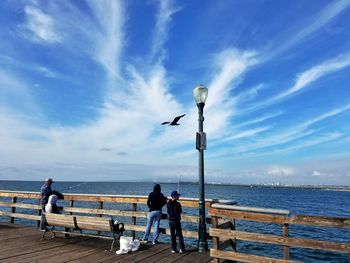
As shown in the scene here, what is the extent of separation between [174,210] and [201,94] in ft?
9.94

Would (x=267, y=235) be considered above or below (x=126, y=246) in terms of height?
above

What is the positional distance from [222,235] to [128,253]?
2.55 metres

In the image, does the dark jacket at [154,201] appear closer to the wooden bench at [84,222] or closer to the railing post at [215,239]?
the wooden bench at [84,222]

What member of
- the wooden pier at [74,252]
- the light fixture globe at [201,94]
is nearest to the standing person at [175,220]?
the wooden pier at [74,252]

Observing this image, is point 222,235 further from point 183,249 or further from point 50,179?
point 50,179

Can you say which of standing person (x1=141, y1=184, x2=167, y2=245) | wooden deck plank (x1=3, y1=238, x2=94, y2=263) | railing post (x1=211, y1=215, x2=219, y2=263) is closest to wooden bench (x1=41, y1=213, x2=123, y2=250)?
wooden deck plank (x1=3, y1=238, x2=94, y2=263)

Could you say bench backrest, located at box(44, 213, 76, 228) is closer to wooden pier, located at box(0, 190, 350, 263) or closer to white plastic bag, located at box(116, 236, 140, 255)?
wooden pier, located at box(0, 190, 350, 263)

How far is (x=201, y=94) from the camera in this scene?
8.40 meters

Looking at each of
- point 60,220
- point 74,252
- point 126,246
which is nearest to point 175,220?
point 126,246

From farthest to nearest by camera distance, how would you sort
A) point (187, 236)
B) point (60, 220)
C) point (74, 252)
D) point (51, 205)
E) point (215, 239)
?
point (51, 205) → point (60, 220) → point (187, 236) → point (74, 252) → point (215, 239)

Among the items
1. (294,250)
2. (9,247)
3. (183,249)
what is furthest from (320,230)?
(9,247)

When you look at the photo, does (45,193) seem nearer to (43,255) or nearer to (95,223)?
(95,223)

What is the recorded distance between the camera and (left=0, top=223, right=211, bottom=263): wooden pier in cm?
710

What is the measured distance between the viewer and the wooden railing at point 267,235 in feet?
17.5
